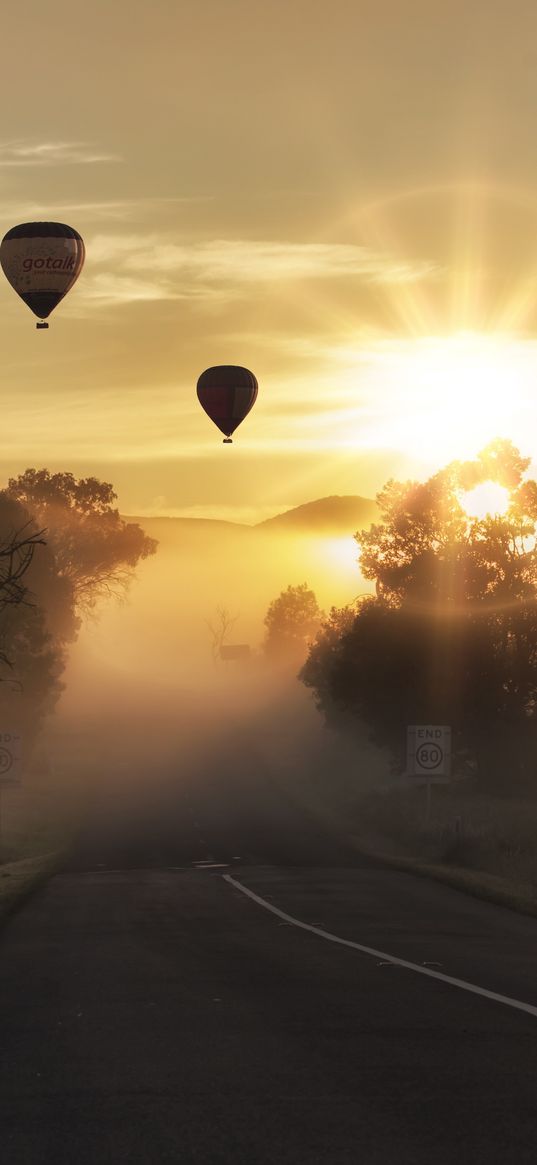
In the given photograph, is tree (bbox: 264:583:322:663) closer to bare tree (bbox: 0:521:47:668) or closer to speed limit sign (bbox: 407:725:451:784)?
bare tree (bbox: 0:521:47:668)

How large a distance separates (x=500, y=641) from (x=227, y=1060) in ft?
184

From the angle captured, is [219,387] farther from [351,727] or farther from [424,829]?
[351,727]

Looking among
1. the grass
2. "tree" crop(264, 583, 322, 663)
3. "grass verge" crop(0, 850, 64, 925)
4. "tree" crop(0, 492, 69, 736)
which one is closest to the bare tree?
"grass verge" crop(0, 850, 64, 925)

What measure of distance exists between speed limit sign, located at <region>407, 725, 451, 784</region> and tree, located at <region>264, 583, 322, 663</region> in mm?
145081

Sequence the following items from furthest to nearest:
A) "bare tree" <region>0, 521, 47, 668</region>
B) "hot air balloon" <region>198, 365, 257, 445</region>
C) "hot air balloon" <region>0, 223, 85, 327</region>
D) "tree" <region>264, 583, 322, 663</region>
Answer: "tree" <region>264, 583, 322, 663</region>, "hot air balloon" <region>198, 365, 257, 445</region>, "hot air balloon" <region>0, 223, 85, 327</region>, "bare tree" <region>0, 521, 47, 668</region>

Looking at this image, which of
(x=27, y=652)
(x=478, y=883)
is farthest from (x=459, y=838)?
(x=27, y=652)

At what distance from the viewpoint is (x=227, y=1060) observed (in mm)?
9977

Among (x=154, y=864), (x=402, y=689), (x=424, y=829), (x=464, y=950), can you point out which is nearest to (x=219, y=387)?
(x=402, y=689)

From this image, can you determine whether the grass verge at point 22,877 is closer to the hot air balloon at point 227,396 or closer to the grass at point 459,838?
the grass at point 459,838

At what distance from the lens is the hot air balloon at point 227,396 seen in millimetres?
56344

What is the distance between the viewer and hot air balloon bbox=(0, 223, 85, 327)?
168 ft

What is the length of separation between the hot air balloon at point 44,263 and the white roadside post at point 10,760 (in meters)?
16.2

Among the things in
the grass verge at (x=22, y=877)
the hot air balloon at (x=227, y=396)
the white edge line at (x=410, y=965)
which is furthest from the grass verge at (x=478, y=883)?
the hot air balloon at (x=227, y=396)

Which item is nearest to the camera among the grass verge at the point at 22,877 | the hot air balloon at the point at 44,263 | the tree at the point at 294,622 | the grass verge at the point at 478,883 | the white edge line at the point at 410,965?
the white edge line at the point at 410,965
